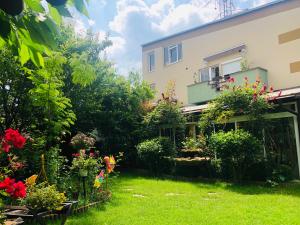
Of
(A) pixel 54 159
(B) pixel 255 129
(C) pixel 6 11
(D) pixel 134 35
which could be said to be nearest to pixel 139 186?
(A) pixel 54 159

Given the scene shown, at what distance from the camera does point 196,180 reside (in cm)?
1538

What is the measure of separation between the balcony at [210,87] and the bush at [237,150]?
6818mm

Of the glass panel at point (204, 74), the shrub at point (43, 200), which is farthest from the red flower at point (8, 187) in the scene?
the glass panel at point (204, 74)

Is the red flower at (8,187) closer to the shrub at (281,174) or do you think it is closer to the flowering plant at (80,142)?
the flowering plant at (80,142)

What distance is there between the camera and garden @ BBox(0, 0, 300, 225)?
6180 millimetres

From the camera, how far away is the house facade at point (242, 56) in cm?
1891

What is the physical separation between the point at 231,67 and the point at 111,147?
32.3 feet

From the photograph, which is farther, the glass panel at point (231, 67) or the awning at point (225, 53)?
the glass panel at point (231, 67)

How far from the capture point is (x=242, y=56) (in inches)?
878

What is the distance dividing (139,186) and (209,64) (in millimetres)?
13733

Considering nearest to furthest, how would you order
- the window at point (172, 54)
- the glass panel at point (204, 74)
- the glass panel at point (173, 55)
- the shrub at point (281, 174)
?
the shrub at point (281, 174)
the glass panel at point (204, 74)
the window at point (172, 54)
the glass panel at point (173, 55)

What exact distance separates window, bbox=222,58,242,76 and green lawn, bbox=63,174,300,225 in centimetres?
1140

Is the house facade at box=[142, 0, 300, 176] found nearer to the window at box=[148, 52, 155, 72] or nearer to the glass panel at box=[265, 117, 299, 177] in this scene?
the glass panel at box=[265, 117, 299, 177]

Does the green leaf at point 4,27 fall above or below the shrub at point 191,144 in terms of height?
below
